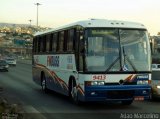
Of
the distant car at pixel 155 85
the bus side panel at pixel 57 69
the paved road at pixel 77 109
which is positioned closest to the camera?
the paved road at pixel 77 109

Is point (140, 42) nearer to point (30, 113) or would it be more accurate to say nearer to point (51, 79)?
point (30, 113)

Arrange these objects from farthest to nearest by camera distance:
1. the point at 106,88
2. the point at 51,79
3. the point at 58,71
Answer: the point at 51,79 → the point at 58,71 → the point at 106,88

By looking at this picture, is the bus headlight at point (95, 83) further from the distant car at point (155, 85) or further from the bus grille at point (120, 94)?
the distant car at point (155, 85)

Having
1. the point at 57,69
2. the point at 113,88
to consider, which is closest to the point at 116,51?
the point at 113,88

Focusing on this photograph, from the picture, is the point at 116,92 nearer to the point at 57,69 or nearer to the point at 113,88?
the point at 113,88

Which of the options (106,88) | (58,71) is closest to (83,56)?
(106,88)

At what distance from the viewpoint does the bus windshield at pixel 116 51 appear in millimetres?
14445

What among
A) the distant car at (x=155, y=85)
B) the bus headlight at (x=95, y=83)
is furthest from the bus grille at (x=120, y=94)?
the distant car at (x=155, y=85)

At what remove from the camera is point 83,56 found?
14.6 metres

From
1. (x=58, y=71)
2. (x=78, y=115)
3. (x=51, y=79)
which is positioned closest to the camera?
(x=78, y=115)

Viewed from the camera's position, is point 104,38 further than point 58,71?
No

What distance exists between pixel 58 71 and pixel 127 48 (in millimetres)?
4432

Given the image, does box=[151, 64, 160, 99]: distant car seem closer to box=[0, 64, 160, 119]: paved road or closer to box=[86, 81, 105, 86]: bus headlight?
box=[0, 64, 160, 119]: paved road

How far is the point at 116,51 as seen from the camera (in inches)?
576
